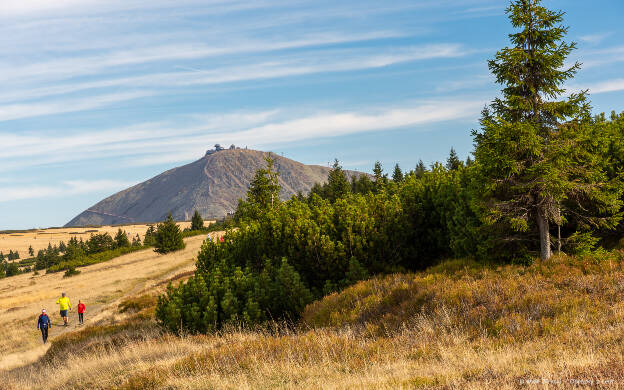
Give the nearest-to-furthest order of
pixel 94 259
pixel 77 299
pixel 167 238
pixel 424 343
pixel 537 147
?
pixel 424 343 → pixel 537 147 → pixel 77 299 → pixel 167 238 → pixel 94 259

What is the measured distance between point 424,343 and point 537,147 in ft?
23.3

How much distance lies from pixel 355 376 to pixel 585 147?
10287 mm

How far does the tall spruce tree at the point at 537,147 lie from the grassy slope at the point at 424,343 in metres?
1.76

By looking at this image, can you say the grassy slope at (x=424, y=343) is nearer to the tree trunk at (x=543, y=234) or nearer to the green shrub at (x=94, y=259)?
the tree trunk at (x=543, y=234)

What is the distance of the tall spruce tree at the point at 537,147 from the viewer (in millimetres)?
12586

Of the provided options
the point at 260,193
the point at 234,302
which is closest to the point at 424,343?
the point at 234,302

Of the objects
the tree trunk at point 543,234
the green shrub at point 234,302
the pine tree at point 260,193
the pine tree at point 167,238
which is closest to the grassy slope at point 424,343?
the tree trunk at point 543,234

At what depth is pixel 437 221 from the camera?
1730 centimetres

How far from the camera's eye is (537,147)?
12.7 meters

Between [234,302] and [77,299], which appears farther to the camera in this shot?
[77,299]

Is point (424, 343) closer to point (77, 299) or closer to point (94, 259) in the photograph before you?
point (77, 299)

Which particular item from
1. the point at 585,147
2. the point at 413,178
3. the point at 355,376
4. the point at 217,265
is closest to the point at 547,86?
the point at 585,147

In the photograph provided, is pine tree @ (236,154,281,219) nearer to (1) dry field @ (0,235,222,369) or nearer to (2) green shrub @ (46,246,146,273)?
(1) dry field @ (0,235,222,369)

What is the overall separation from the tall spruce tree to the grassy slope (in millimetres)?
1758
